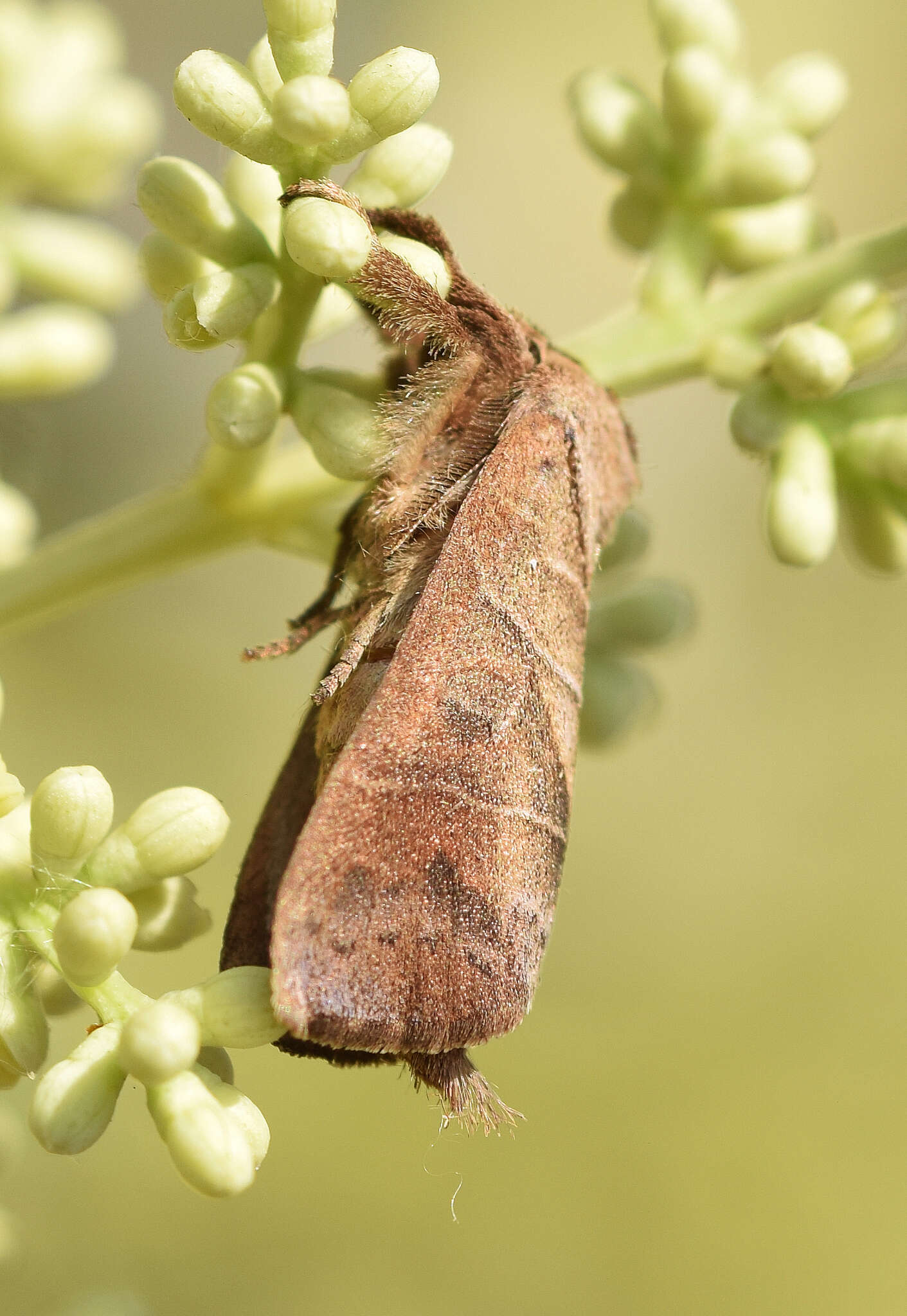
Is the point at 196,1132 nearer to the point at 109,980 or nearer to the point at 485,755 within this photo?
the point at 109,980

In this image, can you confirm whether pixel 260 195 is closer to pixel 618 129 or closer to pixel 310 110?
pixel 310 110

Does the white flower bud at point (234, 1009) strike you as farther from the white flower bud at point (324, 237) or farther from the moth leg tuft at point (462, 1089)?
the white flower bud at point (324, 237)

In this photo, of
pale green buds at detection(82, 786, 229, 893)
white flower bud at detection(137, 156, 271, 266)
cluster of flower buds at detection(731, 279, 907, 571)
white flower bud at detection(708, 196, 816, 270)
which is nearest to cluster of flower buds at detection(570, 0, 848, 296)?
white flower bud at detection(708, 196, 816, 270)

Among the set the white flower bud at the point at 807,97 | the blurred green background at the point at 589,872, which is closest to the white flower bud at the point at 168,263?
the blurred green background at the point at 589,872

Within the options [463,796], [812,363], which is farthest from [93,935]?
[812,363]

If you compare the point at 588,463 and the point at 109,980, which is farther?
the point at 588,463

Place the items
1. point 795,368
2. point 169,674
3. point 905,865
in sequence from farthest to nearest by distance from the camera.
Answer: point 169,674 < point 905,865 < point 795,368

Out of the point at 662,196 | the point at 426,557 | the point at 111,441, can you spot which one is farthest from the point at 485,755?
the point at 111,441

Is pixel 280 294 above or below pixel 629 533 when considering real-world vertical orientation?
below
